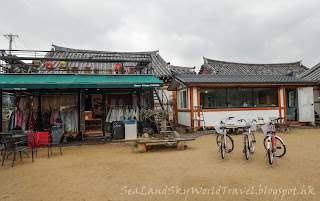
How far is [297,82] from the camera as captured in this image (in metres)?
12.6

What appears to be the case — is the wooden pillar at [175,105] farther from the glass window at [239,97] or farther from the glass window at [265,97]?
the glass window at [265,97]

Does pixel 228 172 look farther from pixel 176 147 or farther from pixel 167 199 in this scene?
pixel 176 147

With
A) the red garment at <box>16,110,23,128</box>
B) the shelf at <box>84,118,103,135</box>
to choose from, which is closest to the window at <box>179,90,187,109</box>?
the shelf at <box>84,118,103,135</box>

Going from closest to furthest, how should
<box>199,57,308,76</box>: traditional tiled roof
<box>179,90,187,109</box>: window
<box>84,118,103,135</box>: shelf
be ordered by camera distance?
1. <box>84,118,103,135</box>: shelf
2. <box>179,90,187,109</box>: window
3. <box>199,57,308,76</box>: traditional tiled roof

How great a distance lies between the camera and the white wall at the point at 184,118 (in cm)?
1233

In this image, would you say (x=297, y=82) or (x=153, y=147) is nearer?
(x=153, y=147)

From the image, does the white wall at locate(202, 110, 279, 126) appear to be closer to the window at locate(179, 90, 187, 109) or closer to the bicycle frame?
the window at locate(179, 90, 187, 109)

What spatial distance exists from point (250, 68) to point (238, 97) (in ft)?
42.0

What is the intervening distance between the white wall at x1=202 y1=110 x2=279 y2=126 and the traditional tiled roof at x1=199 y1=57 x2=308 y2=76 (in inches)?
365

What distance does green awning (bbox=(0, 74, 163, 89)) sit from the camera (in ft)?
27.4

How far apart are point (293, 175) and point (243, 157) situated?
1.61 meters

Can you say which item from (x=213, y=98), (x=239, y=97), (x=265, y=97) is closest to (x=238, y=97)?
(x=239, y=97)

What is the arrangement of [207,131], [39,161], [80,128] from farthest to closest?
A: [207,131]
[80,128]
[39,161]

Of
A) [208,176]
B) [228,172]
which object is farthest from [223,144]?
A: [208,176]
